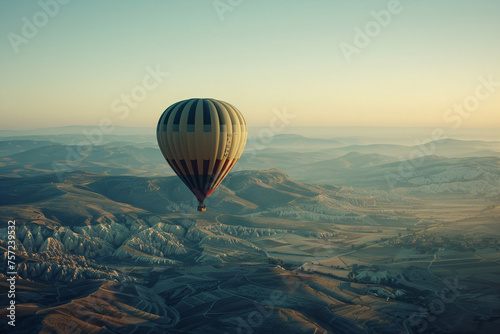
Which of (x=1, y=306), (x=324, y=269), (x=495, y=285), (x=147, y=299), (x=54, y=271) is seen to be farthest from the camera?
(x=324, y=269)

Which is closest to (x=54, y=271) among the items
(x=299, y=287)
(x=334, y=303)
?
(x=299, y=287)

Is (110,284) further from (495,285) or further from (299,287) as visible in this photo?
(495,285)

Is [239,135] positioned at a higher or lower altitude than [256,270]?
higher

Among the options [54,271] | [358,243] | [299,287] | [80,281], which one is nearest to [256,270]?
[299,287]

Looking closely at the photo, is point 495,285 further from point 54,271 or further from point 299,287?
point 54,271

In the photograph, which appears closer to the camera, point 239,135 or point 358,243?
point 239,135

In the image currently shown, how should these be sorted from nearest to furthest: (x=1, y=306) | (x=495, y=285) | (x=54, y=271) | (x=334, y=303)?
(x=1, y=306) → (x=334, y=303) → (x=495, y=285) → (x=54, y=271)
